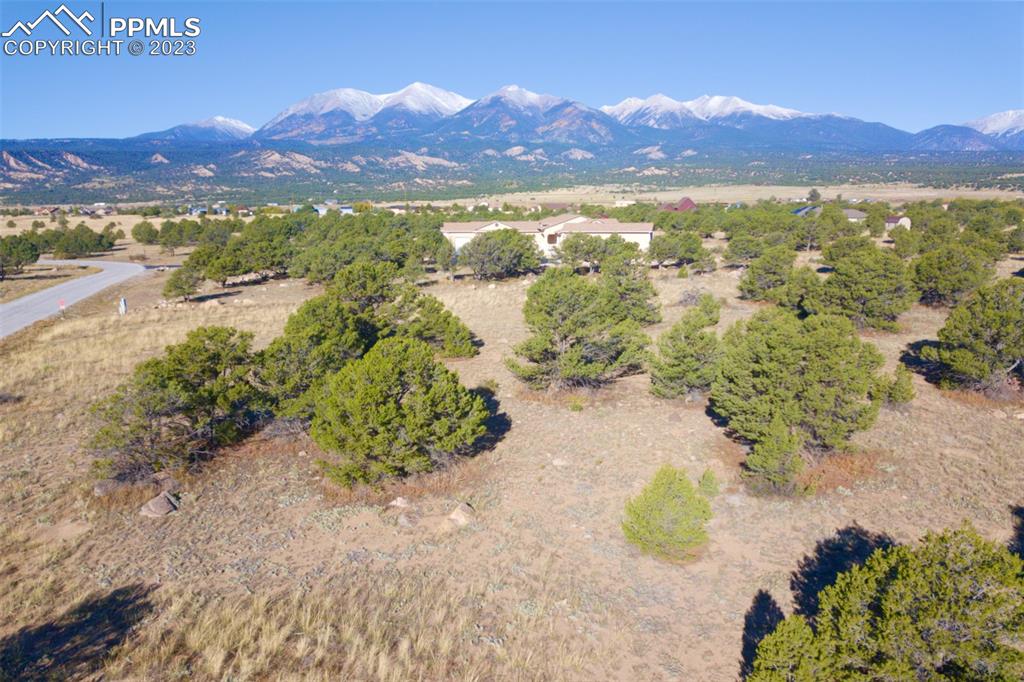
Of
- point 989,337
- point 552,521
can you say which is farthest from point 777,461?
point 989,337

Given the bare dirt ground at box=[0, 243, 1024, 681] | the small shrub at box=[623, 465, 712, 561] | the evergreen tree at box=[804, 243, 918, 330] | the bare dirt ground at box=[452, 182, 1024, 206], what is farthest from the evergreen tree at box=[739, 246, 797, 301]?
the bare dirt ground at box=[452, 182, 1024, 206]

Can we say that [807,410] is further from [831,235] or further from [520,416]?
[831,235]

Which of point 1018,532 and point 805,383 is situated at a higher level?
point 805,383

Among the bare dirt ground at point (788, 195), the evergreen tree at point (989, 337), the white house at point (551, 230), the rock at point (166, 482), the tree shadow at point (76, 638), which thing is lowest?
the tree shadow at point (76, 638)

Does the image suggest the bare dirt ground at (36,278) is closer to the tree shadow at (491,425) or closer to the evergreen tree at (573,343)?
the tree shadow at (491,425)

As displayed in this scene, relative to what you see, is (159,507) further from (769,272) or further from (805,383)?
(769,272)

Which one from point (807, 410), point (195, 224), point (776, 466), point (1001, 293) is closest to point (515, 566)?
point (776, 466)

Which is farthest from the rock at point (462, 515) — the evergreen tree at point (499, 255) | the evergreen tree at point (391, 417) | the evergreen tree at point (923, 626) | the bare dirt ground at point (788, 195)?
the bare dirt ground at point (788, 195)
